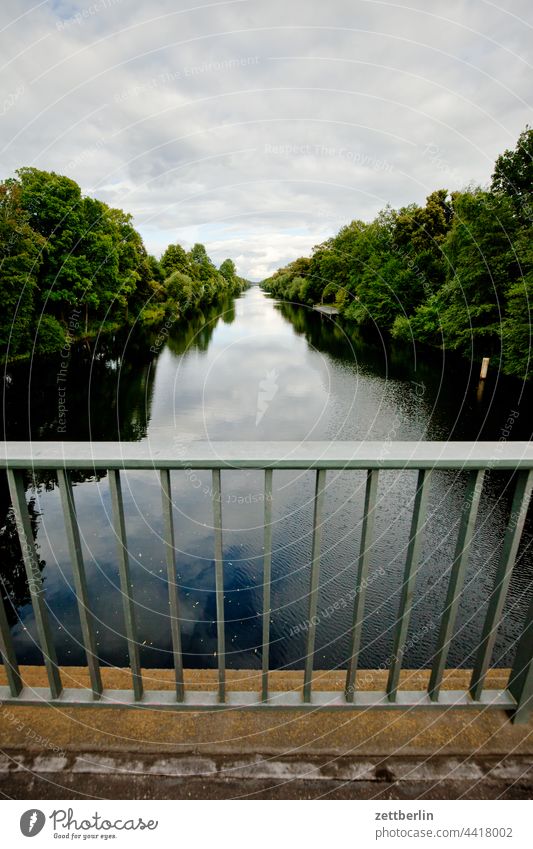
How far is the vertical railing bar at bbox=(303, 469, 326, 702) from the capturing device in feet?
5.38

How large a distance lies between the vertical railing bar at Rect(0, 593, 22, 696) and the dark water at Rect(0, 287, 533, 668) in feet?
3.66

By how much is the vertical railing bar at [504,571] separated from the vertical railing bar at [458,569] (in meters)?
0.13

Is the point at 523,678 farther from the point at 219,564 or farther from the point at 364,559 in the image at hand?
the point at 219,564

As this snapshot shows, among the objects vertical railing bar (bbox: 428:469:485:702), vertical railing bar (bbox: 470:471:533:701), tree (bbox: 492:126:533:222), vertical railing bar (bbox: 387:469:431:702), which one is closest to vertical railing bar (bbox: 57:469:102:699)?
vertical railing bar (bbox: 387:469:431:702)

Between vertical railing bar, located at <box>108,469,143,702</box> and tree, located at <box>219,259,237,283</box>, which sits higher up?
tree, located at <box>219,259,237,283</box>

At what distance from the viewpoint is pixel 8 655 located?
1.94 m

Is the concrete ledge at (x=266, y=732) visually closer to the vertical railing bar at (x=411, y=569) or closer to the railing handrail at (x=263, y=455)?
the vertical railing bar at (x=411, y=569)

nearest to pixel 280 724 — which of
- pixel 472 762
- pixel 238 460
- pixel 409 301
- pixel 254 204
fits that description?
pixel 472 762

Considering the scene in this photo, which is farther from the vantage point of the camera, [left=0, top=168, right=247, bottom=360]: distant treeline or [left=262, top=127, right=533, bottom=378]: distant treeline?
[left=0, top=168, right=247, bottom=360]: distant treeline

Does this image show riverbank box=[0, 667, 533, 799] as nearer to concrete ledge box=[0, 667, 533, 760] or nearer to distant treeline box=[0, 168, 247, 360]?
concrete ledge box=[0, 667, 533, 760]

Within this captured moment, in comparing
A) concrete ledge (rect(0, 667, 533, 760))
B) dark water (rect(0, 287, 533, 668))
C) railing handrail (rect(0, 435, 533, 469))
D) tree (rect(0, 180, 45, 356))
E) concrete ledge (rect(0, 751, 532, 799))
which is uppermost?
tree (rect(0, 180, 45, 356))

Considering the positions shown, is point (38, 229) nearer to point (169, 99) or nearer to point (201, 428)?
point (201, 428)

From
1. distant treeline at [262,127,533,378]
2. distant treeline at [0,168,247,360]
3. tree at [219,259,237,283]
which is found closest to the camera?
distant treeline at [262,127,533,378]

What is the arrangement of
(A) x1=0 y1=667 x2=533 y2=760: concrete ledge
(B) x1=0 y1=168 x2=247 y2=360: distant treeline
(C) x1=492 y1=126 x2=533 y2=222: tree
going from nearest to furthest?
1. (A) x1=0 y1=667 x2=533 y2=760: concrete ledge
2. (B) x1=0 y1=168 x2=247 y2=360: distant treeline
3. (C) x1=492 y1=126 x2=533 y2=222: tree
